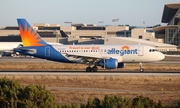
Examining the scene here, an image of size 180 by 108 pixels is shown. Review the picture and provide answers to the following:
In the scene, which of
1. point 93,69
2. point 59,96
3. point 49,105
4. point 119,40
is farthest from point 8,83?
point 119,40

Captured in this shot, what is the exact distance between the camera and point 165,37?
411 feet

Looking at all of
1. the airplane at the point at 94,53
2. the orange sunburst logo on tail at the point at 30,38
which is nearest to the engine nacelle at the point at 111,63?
the airplane at the point at 94,53

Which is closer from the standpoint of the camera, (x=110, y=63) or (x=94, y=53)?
(x=110, y=63)

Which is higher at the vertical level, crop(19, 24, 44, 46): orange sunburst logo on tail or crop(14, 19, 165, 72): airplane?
crop(19, 24, 44, 46): orange sunburst logo on tail

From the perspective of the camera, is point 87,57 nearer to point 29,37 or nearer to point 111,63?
point 111,63

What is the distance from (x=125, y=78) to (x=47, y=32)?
115662mm

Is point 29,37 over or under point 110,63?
over

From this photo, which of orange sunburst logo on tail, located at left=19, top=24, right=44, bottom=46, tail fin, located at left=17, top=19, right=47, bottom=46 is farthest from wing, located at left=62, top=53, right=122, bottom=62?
orange sunburst logo on tail, located at left=19, top=24, right=44, bottom=46

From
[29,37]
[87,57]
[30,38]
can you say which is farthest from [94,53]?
[29,37]

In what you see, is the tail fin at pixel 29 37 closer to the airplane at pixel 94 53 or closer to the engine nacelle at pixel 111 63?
the airplane at pixel 94 53

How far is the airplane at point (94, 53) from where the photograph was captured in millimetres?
50250

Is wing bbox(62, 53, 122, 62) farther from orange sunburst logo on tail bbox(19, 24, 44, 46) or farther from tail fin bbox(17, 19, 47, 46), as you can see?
orange sunburst logo on tail bbox(19, 24, 44, 46)

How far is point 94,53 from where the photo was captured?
51.2 meters

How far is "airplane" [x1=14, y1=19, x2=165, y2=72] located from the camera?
50.2m
